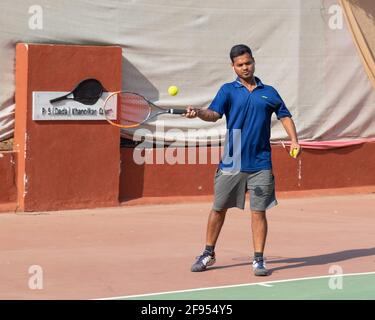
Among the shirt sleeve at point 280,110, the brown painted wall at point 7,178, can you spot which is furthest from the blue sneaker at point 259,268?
the brown painted wall at point 7,178

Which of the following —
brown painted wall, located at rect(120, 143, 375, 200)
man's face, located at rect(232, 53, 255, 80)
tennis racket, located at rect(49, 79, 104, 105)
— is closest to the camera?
man's face, located at rect(232, 53, 255, 80)

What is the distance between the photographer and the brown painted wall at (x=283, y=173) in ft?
40.8

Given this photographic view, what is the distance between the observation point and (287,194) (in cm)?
1334

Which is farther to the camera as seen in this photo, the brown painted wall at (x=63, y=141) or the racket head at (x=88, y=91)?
the racket head at (x=88, y=91)

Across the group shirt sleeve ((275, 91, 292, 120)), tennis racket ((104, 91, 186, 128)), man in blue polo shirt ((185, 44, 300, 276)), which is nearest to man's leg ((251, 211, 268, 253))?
man in blue polo shirt ((185, 44, 300, 276))

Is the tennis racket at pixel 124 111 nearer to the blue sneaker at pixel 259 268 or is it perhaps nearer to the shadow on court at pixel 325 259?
the shadow on court at pixel 325 259

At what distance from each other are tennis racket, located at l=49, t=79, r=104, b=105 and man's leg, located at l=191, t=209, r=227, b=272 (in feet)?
12.6

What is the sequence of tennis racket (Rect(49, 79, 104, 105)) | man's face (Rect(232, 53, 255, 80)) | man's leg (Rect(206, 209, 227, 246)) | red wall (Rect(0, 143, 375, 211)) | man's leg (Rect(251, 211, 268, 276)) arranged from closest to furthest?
man's face (Rect(232, 53, 255, 80)) → man's leg (Rect(251, 211, 268, 276)) → man's leg (Rect(206, 209, 227, 246)) → tennis racket (Rect(49, 79, 104, 105)) → red wall (Rect(0, 143, 375, 211))

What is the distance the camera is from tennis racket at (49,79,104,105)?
11695mm

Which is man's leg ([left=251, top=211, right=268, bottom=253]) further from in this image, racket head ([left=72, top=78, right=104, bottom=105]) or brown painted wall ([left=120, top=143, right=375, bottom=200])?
brown painted wall ([left=120, top=143, right=375, bottom=200])

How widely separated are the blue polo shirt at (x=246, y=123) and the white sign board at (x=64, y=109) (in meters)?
3.78

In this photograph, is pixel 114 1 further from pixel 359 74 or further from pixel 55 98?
pixel 359 74

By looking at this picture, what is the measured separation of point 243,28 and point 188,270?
5.40 m
